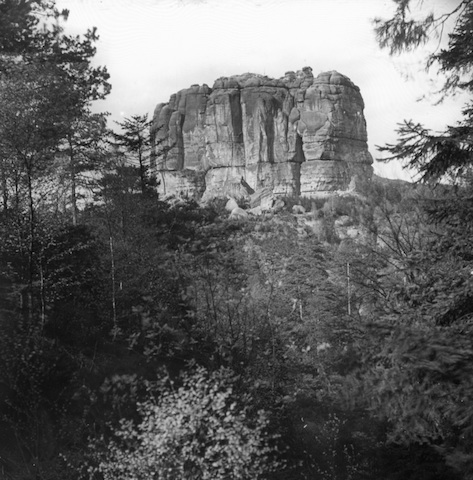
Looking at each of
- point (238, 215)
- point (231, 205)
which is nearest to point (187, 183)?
point (231, 205)

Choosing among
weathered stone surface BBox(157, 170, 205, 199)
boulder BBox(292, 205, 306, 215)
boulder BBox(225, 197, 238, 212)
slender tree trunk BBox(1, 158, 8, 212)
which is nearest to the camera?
slender tree trunk BBox(1, 158, 8, 212)

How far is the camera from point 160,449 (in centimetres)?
693

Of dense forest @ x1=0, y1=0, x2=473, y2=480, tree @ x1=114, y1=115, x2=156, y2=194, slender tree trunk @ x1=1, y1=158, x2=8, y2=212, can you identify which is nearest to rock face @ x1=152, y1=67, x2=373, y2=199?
tree @ x1=114, y1=115, x2=156, y2=194

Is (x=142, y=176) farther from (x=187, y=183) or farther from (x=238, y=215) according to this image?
(x=187, y=183)

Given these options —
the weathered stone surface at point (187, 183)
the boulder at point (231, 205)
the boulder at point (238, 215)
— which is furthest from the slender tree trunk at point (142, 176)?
the weathered stone surface at point (187, 183)

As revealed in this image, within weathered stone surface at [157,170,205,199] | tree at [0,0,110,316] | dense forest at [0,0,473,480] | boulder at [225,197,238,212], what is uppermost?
weathered stone surface at [157,170,205,199]

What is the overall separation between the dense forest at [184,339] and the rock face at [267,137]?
205ft

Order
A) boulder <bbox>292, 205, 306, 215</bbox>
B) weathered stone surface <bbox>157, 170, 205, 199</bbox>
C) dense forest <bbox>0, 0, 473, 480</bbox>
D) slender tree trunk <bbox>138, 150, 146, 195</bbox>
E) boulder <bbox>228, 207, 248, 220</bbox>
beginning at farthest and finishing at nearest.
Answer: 1. weathered stone surface <bbox>157, 170, 205, 199</bbox>
2. boulder <bbox>292, 205, 306, 215</bbox>
3. boulder <bbox>228, 207, 248, 220</bbox>
4. slender tree trunk <bbox>138, 150, 146, 195</bbox>
5. dense forest <bbox>0, 0, 473, 480</bbox>

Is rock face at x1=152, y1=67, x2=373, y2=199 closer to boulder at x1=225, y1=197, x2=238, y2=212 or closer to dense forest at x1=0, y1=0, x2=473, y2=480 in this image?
boulder at x1=225, y1=197, x2=238, y2=212

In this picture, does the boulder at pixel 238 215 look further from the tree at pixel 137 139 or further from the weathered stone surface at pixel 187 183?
the tree at pixel 137 139

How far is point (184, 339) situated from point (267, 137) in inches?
2945

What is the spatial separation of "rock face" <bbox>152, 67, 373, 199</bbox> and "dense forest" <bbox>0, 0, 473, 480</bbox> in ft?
205

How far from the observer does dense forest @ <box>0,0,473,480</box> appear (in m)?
5.29

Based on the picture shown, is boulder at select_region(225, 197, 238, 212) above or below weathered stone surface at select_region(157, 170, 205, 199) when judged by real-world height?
below
